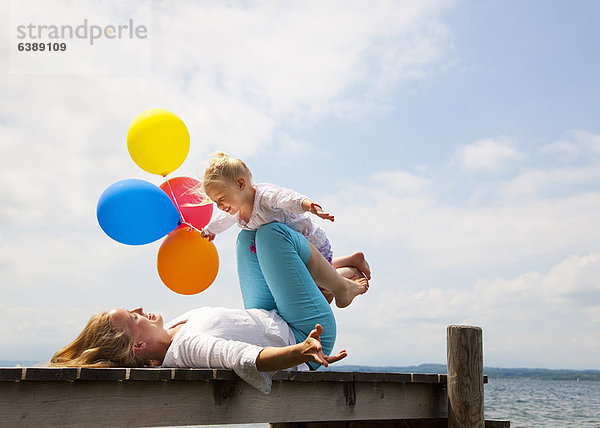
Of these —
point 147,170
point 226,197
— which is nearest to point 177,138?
point 147,170

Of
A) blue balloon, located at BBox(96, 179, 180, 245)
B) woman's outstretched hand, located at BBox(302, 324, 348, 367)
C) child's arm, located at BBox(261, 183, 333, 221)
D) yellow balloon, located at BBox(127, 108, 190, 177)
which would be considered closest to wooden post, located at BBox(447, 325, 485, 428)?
child's arm, located at BBox(261, 183, 333, 221)

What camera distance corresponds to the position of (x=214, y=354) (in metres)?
2.94

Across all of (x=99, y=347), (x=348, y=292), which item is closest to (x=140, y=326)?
(x=99, y=347)

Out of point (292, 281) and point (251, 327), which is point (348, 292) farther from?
point (251, 327)

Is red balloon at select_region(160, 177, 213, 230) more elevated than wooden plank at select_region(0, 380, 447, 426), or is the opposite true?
red balloon at select_region(160, 177, 213, 230)

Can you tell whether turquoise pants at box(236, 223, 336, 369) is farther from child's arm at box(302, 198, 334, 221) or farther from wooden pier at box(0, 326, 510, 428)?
wooden pier at box(0, 326, 510, 428)

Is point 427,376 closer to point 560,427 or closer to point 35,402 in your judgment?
point 35,402

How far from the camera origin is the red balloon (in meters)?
4.26

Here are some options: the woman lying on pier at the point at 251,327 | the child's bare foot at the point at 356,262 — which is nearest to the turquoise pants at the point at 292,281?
the woman lying on pier at the point at 251,327

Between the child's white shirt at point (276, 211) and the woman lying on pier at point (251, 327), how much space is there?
0.13 metres

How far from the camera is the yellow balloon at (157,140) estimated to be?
437 cm

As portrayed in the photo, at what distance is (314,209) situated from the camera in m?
3.71

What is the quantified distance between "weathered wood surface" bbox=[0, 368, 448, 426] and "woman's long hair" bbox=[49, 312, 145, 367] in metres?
0.38

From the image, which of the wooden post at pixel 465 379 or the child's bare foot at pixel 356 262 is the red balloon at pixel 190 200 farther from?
the wooden post at pixel 465 379
